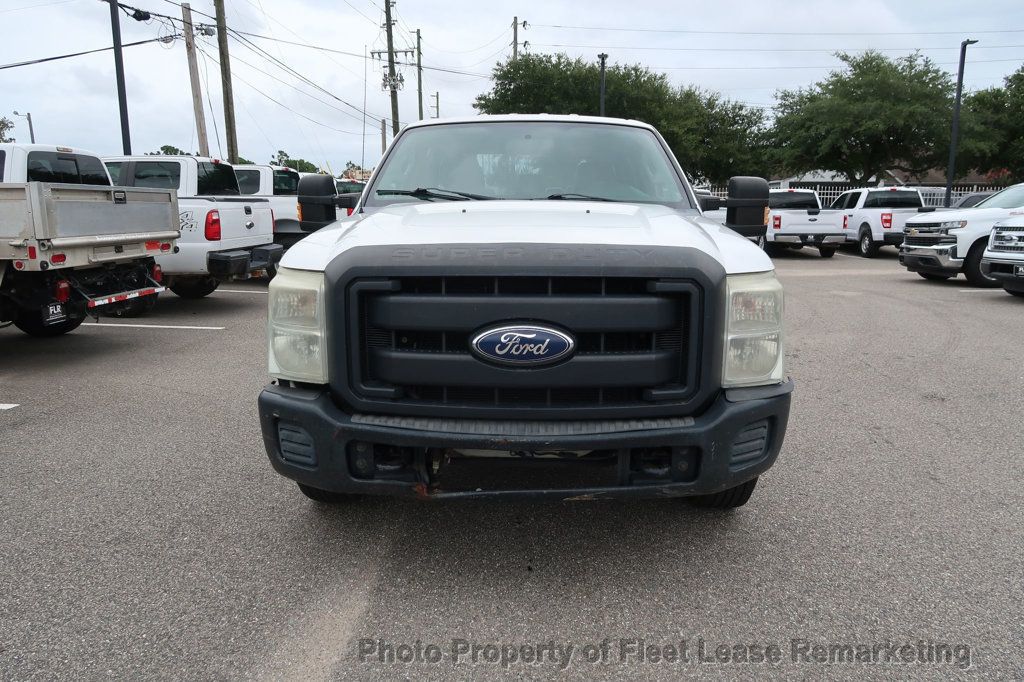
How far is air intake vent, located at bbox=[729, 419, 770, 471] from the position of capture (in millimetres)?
2709

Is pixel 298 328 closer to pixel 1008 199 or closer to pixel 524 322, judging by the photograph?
pixel 524 322

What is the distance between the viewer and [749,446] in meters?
2.76

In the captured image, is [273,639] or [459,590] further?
[459,590]

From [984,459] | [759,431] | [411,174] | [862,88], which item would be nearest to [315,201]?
[411,174]

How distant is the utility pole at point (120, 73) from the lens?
17297mm

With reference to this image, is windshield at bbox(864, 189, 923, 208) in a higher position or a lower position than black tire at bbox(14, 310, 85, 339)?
higher

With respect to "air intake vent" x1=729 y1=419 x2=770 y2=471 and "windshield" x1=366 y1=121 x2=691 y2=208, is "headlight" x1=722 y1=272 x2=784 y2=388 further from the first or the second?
"windshield" x1=366 y1=121 x2=691 y2=208

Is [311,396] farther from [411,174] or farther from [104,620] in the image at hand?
[411,174]

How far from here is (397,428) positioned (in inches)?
104

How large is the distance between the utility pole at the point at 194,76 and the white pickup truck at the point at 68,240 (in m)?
14.5

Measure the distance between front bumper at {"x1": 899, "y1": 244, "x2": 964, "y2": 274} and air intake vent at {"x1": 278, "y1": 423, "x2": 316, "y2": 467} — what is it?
12730mm

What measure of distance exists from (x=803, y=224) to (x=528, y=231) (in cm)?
1707

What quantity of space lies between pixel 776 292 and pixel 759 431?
523 mm

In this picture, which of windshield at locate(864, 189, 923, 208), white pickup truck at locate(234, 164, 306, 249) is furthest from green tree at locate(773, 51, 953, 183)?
white pickup truck at locate(234, 164, 306, 249)
